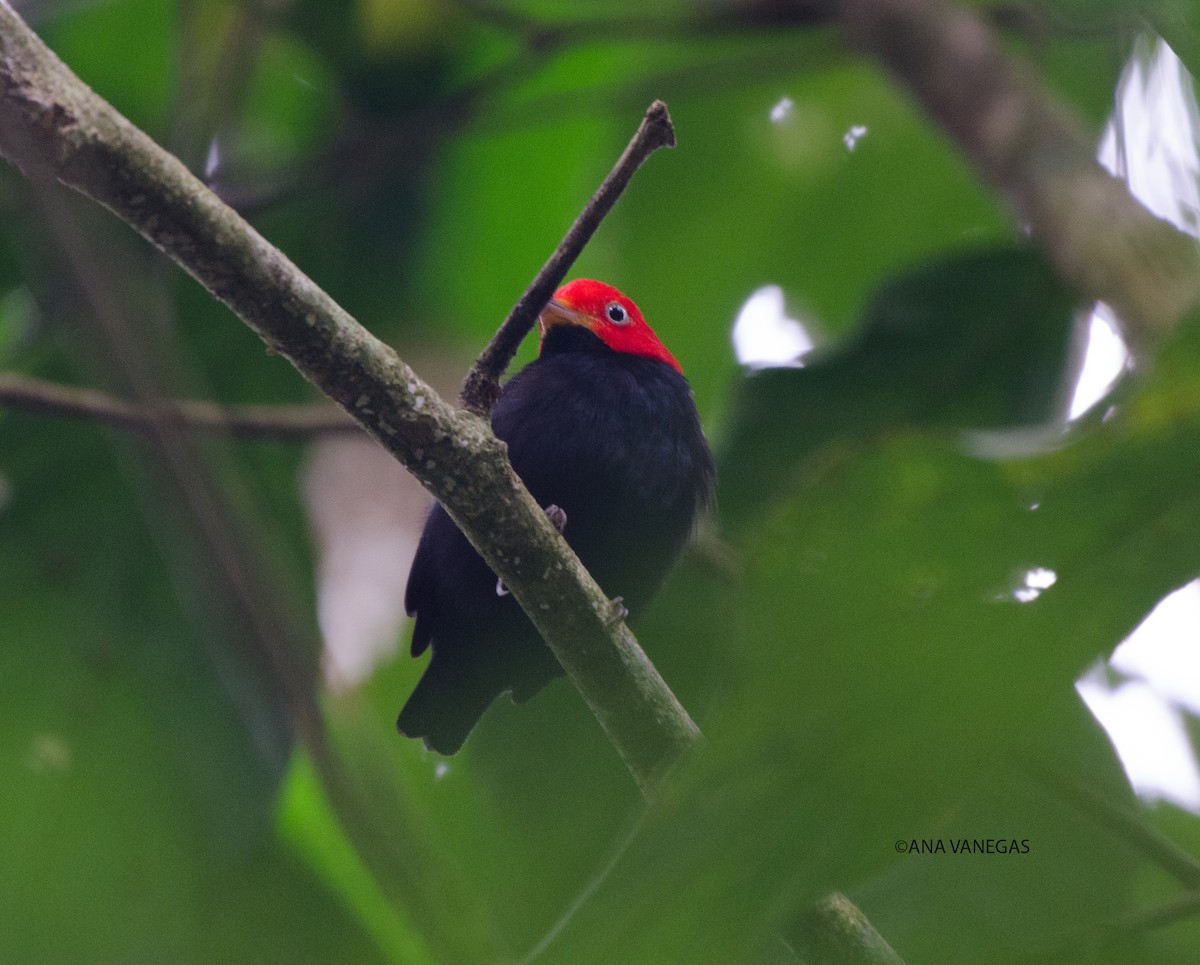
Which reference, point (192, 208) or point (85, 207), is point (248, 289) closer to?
point (192, 208)

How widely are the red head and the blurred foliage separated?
0.25 m

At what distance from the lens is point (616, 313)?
354cm

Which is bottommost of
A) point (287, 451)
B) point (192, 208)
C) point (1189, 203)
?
point (287, 451)

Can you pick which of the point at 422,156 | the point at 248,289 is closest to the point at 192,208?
the point at 248,289

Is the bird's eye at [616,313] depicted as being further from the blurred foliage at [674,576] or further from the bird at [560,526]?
the blurred foliage at [674,576]

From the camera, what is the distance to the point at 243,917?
9.96 feet

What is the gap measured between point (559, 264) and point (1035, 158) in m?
1.56

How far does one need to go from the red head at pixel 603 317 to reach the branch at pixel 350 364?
1.64 metres

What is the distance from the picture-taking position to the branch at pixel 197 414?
2.77 meters

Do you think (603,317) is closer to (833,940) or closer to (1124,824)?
(1124,824)

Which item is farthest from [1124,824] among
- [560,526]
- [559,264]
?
[560,526]

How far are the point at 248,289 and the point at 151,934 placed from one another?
6.38 ft

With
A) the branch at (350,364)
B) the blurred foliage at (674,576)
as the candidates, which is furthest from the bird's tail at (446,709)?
the branch at (350,364)

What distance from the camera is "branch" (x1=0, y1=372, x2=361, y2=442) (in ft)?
9.09
